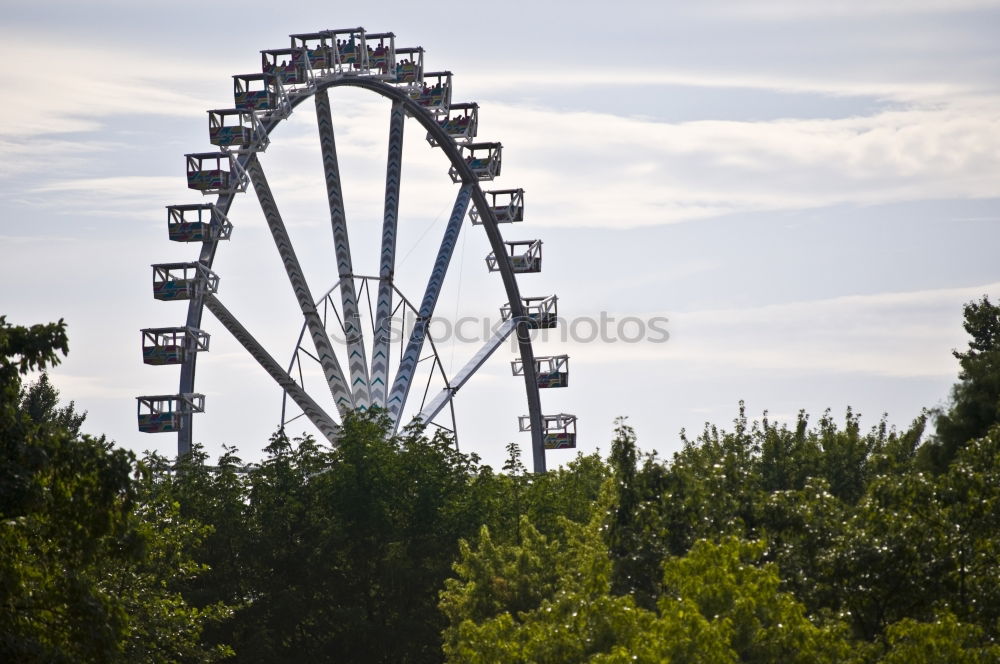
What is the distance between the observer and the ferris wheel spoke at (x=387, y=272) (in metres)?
52.8

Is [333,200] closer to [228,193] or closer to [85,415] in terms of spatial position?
[228,193]

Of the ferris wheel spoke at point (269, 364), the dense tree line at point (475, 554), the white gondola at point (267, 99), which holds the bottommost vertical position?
the dense tree line at point (475, 554)

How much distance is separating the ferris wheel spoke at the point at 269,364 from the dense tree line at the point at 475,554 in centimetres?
113

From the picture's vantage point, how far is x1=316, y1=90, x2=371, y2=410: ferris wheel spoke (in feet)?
171

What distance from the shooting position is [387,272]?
175ft

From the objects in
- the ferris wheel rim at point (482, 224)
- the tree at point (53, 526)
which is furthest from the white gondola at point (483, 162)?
the tree at point (53, 526)

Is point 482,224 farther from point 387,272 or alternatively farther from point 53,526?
point 53,526

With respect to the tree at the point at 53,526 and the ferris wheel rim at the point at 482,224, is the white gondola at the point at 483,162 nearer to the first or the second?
the ferris wheel rim at the point at 482,224

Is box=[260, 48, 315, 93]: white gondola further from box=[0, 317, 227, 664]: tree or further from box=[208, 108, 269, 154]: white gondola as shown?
box=[0, 317, 227, 664]: tree

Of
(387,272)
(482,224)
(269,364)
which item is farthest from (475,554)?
(482,224)

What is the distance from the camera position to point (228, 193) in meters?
51.0

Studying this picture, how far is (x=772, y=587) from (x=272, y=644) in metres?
21.2

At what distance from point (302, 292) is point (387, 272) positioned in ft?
10.5

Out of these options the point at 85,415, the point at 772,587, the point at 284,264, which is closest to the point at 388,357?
the point at 284,264
